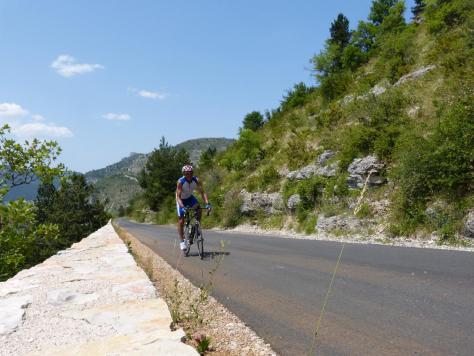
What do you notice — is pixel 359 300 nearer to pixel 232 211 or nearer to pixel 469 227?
pixel 469 227

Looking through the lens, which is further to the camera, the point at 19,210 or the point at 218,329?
the point at 19,210

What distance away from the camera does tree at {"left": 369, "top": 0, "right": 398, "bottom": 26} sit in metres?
49.4

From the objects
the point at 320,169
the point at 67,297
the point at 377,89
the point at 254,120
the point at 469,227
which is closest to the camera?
the point at 67,297

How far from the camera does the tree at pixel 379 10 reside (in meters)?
49.4

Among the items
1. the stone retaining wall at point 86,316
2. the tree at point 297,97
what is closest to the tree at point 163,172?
the tree at point 297,97

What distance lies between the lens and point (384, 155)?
51.8ft

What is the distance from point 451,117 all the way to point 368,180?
443 cm

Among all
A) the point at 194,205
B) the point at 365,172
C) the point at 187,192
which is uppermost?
the point at 365,172

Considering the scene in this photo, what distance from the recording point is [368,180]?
15.7 metres

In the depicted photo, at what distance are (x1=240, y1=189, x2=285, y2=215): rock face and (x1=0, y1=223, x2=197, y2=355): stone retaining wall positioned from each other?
53.9ft

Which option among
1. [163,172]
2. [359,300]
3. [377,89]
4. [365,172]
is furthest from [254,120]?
[359,300]

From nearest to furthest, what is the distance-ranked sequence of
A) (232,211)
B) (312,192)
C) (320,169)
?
(312,192) < (320,169) < (232,211)

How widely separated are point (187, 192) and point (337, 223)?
7627mm

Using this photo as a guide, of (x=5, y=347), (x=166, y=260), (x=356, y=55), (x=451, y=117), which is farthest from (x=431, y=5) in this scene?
(x=5, y=347)
